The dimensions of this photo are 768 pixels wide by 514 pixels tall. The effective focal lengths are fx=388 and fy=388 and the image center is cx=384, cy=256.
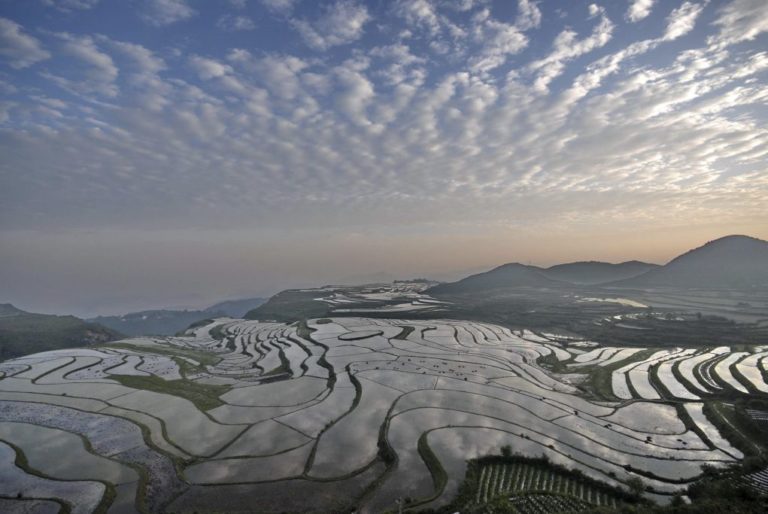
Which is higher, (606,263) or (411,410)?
(606,263)

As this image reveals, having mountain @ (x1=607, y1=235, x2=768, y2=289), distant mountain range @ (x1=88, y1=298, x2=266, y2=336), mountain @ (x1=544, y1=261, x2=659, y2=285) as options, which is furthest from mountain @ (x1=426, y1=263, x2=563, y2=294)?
distant mountain range @ (x1=88, y1=298, x2=266, y2=336)

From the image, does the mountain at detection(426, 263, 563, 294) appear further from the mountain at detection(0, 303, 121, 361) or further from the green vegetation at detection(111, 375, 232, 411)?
the green vegetation at detection(111, 375, 232, 411)

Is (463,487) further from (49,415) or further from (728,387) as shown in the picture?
(49,415)

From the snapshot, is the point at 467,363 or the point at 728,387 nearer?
the point at 728,387

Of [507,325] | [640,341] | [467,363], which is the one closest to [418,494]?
[467,363]

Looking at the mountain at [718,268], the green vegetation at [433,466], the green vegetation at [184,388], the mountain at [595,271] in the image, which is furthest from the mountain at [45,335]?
the mountain at [595,271]

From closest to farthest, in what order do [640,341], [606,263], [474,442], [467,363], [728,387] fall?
[474,442] → [728,387] → [467,363] → [640,341] → [606,263]

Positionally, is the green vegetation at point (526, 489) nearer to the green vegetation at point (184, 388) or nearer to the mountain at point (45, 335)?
the green vegetation at point (184, 388)

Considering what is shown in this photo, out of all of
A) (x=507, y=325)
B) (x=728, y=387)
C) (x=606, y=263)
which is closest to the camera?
(x=728, y=387)
